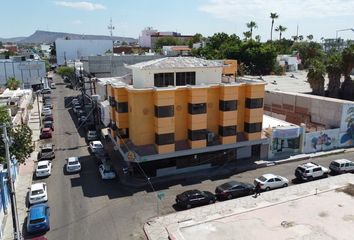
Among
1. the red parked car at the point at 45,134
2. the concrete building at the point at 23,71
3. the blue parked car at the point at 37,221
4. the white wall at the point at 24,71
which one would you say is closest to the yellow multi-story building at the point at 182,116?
the blue parked car at the point at 37,221

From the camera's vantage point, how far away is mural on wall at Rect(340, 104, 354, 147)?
46.6 m

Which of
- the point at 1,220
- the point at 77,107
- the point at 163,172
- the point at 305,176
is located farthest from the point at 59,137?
the point at 305,176

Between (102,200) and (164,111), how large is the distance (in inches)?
427

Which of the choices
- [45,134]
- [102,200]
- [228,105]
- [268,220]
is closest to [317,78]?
[228,105]

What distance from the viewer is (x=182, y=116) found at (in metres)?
37.3

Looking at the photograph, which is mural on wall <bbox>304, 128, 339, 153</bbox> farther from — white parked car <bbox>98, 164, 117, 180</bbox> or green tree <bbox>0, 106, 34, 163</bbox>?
green tree <bbox>0, 106, 34, 163</bbox>

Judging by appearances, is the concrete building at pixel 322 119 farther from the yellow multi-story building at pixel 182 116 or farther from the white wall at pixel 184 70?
the white wall at pixel 184 70

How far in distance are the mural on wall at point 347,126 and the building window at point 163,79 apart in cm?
2547

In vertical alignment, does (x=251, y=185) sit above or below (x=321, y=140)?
below

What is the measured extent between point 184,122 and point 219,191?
9.12 metres

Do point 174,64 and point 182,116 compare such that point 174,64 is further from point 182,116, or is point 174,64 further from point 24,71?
point 24,71

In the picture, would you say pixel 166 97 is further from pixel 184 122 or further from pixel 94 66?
pixel 94 66

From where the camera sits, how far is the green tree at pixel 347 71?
61594 millimetres

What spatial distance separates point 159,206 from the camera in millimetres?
30875
